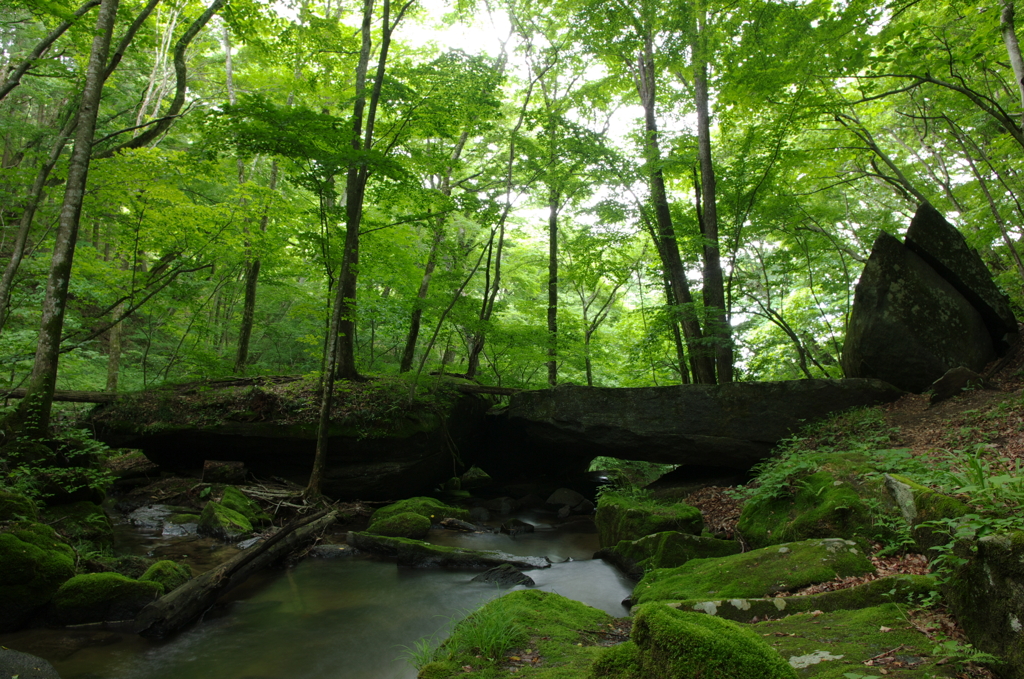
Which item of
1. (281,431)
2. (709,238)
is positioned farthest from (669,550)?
(281,431)

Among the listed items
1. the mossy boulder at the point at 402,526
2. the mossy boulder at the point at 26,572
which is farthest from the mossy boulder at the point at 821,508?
the mossy boulder at the point at 26,572

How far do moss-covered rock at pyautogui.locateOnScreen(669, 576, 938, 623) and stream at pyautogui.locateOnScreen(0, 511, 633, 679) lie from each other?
88.2 inches

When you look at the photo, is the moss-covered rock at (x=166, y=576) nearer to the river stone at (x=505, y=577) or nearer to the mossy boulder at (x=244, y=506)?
the mossy boulder at (x=244, y=506)

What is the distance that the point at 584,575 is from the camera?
6.82 metres

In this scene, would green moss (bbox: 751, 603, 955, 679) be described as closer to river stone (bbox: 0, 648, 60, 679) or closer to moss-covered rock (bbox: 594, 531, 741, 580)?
moss-covered rock (bbox: 594, 531, 741, 580)

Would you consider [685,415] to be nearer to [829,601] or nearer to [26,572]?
[829,601]

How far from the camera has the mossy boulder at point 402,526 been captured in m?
8.33

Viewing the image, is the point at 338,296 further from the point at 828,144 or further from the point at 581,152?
the point at 828,144

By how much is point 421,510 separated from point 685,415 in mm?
5296

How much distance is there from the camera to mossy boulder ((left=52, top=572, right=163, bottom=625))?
193 inches

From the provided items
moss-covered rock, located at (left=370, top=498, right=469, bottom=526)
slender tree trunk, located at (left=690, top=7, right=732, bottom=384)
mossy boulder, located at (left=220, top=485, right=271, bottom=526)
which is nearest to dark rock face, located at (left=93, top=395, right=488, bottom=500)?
moss-covered rock, located at (left=370, top=498, right=469, bottom=526)

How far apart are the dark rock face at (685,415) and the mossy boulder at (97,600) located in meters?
7.19

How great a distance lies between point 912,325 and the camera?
8.83m

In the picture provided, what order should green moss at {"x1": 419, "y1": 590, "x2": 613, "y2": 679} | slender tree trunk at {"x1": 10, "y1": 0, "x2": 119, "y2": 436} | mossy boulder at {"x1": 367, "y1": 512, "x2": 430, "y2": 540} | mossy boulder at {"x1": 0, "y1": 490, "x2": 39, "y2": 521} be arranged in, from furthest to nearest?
mossy boulder at {"x1": 367, "y1": 512, "x2": 430, "y2": 540} → slender tree trunk at {"x1": 10, "y1": 0, "x2": 119, "y2": 436} → mossy boulder at {"x1": 0, "y1": 490, "x2": 39, "y2": 521} → green moss at {"x1": 419, "y1": 590, "x2": 613, "y2": 679}
